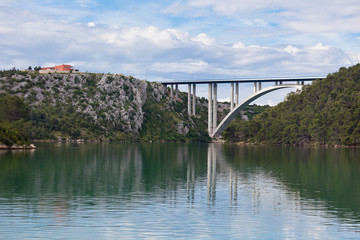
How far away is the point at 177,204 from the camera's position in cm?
3119

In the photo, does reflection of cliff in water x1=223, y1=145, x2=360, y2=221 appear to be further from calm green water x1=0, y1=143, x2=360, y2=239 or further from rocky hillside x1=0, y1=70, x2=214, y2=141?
rocky hillside x1=0, y1=70, x2=214, y2=141

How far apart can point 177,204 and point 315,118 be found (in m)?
111

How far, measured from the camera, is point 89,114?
615ft

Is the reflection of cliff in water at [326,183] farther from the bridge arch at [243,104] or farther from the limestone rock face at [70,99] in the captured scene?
the limestone rock face at [70,99]

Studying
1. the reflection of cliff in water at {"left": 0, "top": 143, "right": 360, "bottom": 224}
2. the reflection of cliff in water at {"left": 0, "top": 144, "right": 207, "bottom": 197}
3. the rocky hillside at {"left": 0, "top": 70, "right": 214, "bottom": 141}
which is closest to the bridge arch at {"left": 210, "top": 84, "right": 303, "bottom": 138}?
the rocky hillside at {"left": 0, "top": 70, "right": 214, "bottom": 141}

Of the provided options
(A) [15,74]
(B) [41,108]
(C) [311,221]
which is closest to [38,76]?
(A) [15,74]

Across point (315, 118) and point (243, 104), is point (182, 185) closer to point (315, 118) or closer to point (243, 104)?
point (315, 118)

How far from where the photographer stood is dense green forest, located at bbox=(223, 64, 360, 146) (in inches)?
A: 4936

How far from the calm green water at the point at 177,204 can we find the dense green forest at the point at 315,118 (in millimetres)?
76806

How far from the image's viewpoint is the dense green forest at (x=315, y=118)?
125 meters

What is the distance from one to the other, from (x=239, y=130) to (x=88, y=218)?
14452 centimetres

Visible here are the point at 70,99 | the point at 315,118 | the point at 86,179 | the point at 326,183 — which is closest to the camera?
the point at 326,183

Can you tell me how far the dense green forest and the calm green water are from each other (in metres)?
76.8

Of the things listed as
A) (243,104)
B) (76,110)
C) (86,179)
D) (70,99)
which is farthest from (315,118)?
(86,179)
